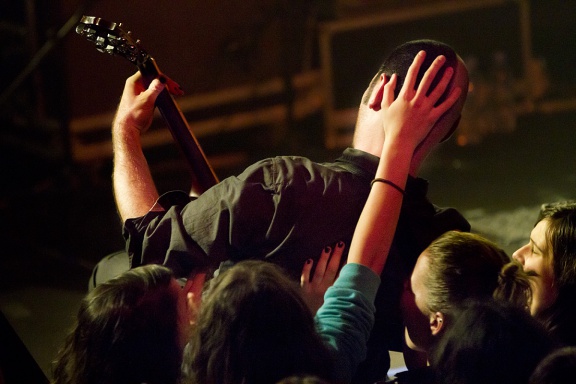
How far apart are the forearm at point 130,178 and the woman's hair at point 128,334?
0.95 feet

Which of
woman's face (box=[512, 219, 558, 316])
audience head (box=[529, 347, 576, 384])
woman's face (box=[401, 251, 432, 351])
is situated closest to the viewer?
audience head (box=[529, 347, 576, 384])

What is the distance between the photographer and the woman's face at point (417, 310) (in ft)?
5.27

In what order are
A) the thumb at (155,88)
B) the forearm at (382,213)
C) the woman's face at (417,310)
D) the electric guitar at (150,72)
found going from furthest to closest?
the electric guitar at (150,72), the thumb at (155,88), the woman's face at (417,310), the forearm at (382,213)

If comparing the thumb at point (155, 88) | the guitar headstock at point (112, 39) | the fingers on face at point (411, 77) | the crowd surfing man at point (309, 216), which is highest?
the guitar headstock at point (112, 39)

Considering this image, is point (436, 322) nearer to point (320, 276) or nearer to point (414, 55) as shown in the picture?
point (320, 276)

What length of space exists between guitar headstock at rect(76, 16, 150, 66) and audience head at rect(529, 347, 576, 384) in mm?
1199

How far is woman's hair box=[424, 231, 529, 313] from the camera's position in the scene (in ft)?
5.14

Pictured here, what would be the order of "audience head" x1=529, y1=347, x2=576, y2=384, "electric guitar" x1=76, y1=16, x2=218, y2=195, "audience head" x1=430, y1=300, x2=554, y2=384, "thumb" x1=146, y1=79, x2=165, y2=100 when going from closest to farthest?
"audience head" x1=529, y1=347, x2=576, y2=384 < "audience head" x1=430, y1=300, x2=554, y2=384 < "thumb" x1=146, y1=79, x2=165, y2=100 < "electric guitar" x1=76, y1=16, x2=218, y2=195

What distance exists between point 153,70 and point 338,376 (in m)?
1.00

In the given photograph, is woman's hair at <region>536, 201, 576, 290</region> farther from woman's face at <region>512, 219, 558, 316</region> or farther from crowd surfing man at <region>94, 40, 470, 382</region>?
crowd surfing man at <region>94, 40, 470, 382</region>

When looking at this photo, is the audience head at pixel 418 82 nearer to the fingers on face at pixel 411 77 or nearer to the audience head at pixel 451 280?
the fingers on face at pixel 411 77

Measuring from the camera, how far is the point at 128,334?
1.41m

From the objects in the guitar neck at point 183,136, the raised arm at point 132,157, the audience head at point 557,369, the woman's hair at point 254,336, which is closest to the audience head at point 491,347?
the audience head at point 557,369

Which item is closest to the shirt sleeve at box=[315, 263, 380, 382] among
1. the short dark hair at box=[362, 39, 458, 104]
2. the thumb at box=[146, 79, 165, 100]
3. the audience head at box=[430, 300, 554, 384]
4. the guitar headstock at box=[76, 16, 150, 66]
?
the audience head at box=[430, 300, 554, 384]
